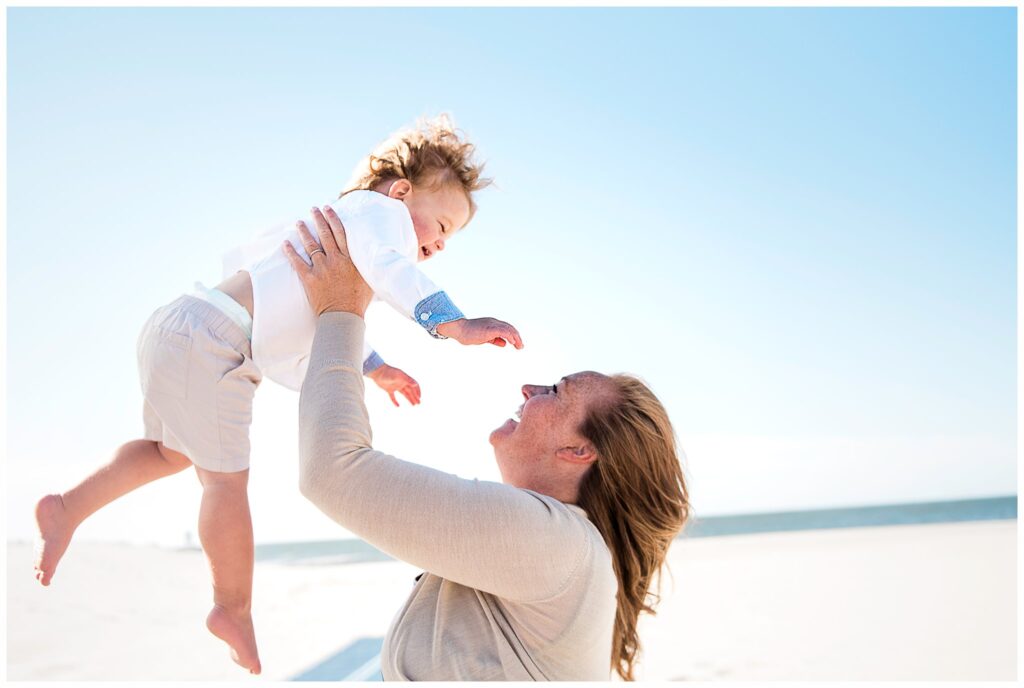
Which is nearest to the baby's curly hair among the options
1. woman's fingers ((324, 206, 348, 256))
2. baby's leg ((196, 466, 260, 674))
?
woman's fingers ((324, 206, 348, 256))

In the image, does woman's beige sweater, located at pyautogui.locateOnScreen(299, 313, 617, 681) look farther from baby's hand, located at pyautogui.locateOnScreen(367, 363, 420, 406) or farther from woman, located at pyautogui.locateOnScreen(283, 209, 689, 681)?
baby's hand, located at pyautogui.locateOnScreen(367, 363, 420, 406)

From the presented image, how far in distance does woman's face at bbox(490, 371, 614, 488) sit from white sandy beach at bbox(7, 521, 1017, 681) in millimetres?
1813

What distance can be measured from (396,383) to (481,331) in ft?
2.37

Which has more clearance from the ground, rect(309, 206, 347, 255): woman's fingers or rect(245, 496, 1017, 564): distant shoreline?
rect(309, 206, 347, 255): woman's fingers

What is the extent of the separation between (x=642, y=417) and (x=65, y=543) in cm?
126

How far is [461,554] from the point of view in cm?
129

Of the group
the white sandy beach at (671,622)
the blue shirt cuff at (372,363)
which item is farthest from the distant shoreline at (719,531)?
the blue shirt cuff at (372,363)

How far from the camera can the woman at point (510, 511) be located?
1286mm

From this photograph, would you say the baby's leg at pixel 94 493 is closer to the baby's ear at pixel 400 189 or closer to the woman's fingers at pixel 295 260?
the woman's fingers at pixel 295 260

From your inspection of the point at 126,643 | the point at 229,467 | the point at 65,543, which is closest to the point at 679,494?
the point at 229,467

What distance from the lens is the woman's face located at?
165cm

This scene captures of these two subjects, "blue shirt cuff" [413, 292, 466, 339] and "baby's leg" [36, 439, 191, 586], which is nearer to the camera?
"blue shirt cuff" [413, 292, 466, 339]

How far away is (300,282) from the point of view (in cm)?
177

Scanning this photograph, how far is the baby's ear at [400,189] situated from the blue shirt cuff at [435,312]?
0.50 m
